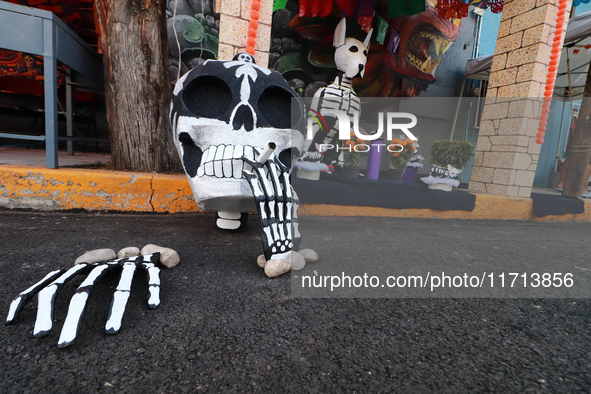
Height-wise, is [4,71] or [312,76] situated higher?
[312,76]

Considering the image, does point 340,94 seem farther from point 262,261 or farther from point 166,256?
point 166,256

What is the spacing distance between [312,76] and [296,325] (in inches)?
192

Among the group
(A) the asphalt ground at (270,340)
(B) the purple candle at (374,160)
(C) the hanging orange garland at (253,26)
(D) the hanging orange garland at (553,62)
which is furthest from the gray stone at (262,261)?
(D) the hanging orange garland at (553,62)

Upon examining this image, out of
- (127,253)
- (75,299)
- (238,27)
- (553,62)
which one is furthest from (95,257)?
(553,62)

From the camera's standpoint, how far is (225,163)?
142 cm

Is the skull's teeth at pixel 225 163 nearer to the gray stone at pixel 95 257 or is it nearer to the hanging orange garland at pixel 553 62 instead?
the gray stone at pixel 95 257

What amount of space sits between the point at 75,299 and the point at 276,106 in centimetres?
127

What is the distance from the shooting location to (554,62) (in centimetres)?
363

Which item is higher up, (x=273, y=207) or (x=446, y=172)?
(x=446, y=172)

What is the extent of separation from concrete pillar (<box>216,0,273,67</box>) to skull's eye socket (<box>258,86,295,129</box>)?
3.66 ft

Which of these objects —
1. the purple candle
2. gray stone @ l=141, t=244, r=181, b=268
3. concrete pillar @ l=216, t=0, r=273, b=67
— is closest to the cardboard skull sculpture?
gray stone @ l=141, t=244, r=181, b=268

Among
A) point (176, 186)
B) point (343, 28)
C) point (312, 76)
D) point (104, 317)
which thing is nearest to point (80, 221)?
point (176, 186)

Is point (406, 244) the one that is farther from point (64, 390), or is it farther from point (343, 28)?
point (343, 28)

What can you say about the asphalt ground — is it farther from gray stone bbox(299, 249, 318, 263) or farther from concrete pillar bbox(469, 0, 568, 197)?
concrete pillar bbox(469, 0, 568, 197)
